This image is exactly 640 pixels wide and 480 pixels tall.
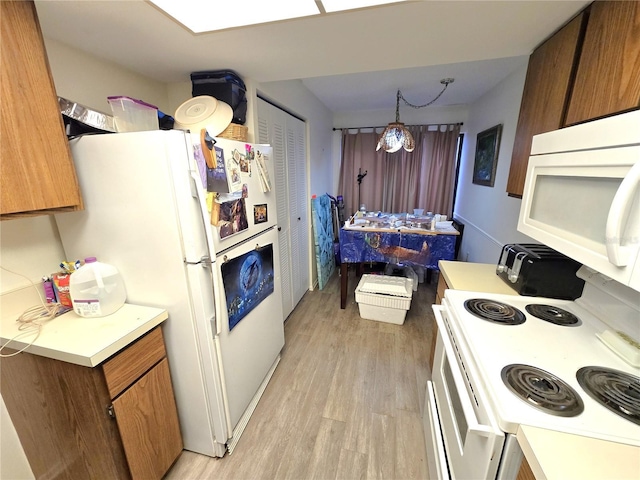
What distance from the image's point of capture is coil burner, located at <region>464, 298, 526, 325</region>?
1.08 meters

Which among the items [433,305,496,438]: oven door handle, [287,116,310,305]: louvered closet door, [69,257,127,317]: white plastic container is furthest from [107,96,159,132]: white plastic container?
[433,305,496,438]: oven door handle

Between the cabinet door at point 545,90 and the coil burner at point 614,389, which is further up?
the cabinet door at point 545,90

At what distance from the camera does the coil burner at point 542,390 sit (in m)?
0.70

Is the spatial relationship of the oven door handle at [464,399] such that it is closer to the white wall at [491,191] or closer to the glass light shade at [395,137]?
the white wall at [491,191]

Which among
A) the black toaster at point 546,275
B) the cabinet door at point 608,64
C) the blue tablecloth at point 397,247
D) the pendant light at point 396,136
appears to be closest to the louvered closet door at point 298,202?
the blue tablecloth at point 397,247

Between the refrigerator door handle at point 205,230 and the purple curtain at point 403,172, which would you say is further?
the purple curtain at point 403,172

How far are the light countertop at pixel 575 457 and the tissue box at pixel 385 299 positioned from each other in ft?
6.37

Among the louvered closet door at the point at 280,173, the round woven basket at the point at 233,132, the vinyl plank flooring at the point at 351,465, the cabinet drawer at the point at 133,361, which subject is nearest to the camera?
the cabinet drawer at the point at 133,361

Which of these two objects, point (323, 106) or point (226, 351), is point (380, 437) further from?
point (323, 106)

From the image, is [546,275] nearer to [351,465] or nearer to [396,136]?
[351,465]

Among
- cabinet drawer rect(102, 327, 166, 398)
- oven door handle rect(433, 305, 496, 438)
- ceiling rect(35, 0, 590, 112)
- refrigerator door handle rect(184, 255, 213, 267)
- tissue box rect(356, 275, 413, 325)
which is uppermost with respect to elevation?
ceiling rect(35, 0, 590, 112)

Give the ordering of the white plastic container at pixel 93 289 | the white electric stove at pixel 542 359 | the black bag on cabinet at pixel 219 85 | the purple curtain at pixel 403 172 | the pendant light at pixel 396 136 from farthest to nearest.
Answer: the purple curtain at pixel 403 172
the pendant light at pixel 396 136
the black bag on cabinet at pixel 219 85
the white plastic container at pixel 93 289
the white electric stove at pixel 542 359

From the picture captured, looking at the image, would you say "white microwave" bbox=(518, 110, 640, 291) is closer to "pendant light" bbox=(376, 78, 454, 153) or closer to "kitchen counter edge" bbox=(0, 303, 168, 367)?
"kitchen counter edge" bbox=(0, 303, 168, 367)

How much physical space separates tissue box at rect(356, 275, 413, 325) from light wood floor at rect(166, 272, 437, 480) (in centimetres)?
10
